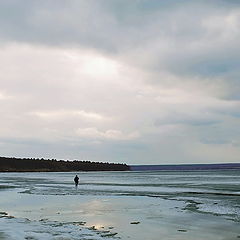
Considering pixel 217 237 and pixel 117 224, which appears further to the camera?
pixel 117 224

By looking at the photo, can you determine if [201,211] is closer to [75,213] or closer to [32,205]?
[75,213]

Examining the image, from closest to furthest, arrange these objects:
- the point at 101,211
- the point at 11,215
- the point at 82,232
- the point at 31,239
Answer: the point at 31,239 → the point at 82,232 → the point at 11,215 → the point at 101,211

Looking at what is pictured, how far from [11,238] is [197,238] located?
7.66m

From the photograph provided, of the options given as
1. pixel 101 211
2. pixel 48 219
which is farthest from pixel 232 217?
pixel 48 219

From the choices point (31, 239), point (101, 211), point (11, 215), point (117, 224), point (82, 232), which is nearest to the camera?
point (31, 239)

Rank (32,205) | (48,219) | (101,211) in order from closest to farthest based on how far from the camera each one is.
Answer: (48,219)
(101,211)
(32,205)

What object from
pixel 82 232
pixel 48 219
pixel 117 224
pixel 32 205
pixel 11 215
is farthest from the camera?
pixel 32 205

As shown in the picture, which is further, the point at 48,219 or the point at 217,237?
the point at 48,219

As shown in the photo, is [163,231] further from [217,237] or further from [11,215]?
[11,215]

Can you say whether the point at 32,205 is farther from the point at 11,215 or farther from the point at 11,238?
the point at 11,238

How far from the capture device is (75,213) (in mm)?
28219

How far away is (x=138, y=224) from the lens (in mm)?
23250

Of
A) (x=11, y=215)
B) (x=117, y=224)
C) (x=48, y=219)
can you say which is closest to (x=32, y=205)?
(x=11, y=215)

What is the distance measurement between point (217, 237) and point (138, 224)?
17.1 ft
